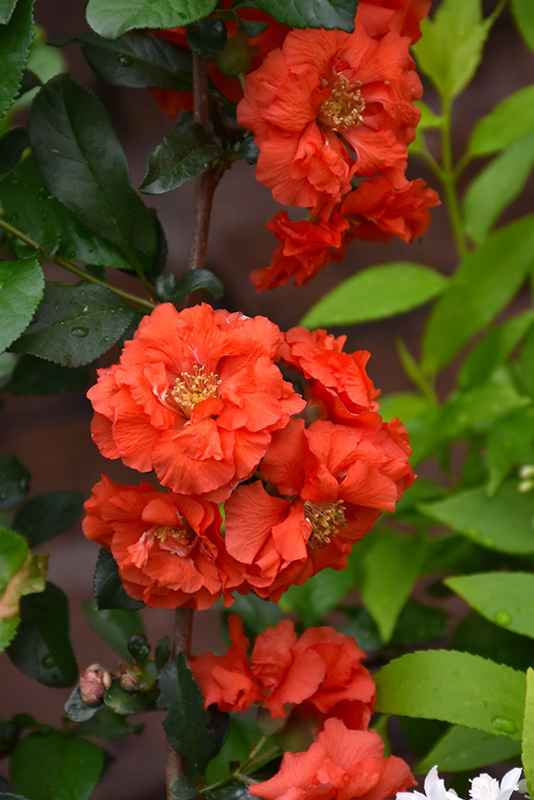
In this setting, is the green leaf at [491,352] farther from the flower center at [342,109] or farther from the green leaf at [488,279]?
the flower center at [342,109]

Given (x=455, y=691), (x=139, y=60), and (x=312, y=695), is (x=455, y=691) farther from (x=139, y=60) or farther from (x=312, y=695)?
(x=139, y=60)

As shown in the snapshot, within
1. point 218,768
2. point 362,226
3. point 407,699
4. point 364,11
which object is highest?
point 364,11

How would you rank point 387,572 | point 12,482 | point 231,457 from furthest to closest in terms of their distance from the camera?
point 387,572 → point 12,482 → point 231,457

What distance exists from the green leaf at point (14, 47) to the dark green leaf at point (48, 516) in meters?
0.31

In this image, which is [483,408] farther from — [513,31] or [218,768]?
[513,31]

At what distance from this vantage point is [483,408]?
647 mm

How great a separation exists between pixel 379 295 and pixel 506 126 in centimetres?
19

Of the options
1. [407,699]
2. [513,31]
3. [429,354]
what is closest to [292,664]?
[407,699]

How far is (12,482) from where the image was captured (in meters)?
0.57

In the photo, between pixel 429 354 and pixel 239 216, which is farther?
pixel 239 216

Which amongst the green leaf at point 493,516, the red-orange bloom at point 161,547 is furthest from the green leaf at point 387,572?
the red-orange bloom at point 161,547

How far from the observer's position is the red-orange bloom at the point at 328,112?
380mm

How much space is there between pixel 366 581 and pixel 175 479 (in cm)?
39

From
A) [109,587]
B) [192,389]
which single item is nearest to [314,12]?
[192,389]
